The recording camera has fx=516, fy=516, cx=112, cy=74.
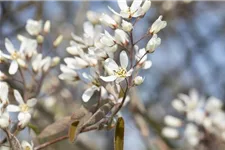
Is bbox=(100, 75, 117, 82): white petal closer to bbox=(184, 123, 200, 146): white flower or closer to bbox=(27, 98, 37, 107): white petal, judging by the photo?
bbox=(27, 98, 37, 107): white petal

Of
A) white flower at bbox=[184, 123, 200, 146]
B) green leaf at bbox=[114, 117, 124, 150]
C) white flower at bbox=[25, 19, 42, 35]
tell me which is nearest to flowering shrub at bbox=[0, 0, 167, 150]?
green leaf at bbox=[114, 117, 124, 150]

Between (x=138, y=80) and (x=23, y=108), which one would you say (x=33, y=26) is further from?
(x=138, y=80)

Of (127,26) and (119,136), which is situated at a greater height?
(127,26)

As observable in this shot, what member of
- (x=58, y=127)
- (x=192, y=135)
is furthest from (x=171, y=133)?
(x=58, y=127)

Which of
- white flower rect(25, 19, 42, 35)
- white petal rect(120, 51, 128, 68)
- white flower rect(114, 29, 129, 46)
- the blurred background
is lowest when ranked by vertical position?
the blurred background

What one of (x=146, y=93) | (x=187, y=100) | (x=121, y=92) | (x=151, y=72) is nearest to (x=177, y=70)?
(x=151, y=72)

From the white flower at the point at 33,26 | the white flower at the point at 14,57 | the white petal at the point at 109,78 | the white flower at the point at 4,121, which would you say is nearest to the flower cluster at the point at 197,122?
the white flower at the point at 33,26
